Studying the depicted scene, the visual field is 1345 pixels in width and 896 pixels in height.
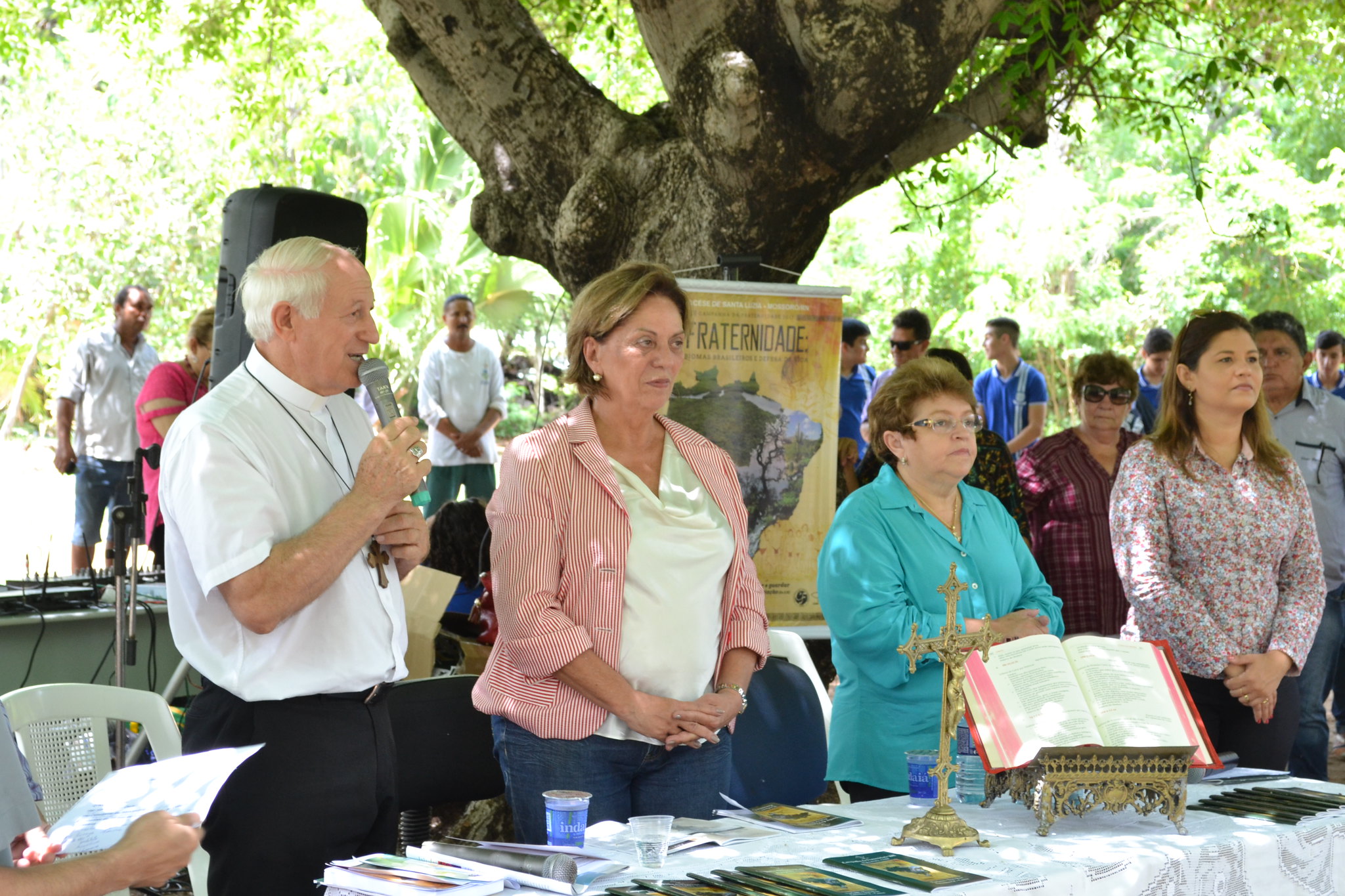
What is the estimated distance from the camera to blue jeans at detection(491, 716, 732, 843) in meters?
2.65

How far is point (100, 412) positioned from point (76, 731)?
5.05 meters

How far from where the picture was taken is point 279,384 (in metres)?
2.49

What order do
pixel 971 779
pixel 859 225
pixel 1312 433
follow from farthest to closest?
pixel 859 225 < pixel 1312 433 < pixel 971 779

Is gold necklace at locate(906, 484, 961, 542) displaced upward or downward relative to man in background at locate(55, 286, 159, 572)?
downward

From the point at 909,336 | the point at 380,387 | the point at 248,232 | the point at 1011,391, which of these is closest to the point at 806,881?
the point at 380,387

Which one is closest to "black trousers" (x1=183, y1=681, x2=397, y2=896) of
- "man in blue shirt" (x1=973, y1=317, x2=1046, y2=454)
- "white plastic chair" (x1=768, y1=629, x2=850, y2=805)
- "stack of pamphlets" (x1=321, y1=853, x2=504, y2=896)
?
"stack of pamphlets" (x1=321, y1=853, x2=504, y2=896)

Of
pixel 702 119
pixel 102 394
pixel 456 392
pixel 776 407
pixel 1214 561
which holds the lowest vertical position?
pixel 1214 561

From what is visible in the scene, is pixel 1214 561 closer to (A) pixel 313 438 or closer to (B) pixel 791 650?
(B) pixel 791 650

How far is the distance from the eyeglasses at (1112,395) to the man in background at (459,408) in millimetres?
4601

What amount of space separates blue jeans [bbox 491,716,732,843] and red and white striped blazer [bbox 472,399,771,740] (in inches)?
1.7

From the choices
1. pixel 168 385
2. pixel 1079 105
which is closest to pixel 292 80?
pixel 168 385

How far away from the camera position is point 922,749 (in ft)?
9.20

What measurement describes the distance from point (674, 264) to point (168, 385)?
231cm

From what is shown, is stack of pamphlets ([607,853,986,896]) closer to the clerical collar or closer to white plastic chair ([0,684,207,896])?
the clerical collar
